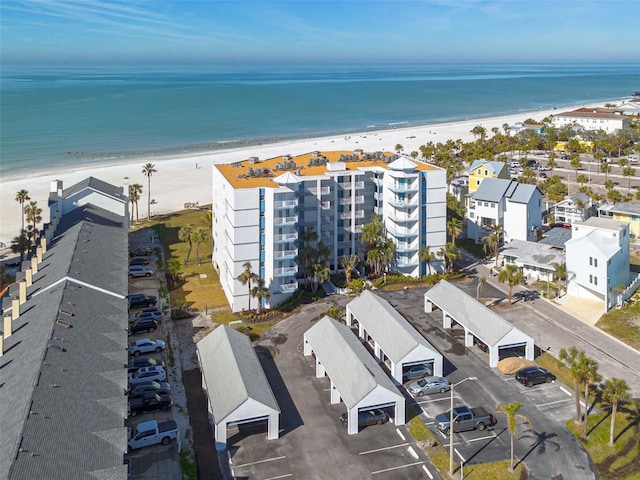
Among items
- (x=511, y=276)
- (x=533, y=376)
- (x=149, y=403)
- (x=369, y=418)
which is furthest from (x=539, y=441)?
(x=149, y=403)

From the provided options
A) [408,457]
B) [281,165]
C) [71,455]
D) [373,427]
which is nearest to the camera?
[71,455]

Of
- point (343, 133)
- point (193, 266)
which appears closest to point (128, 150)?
point (343, 133)

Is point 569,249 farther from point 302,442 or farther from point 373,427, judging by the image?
point 302,442

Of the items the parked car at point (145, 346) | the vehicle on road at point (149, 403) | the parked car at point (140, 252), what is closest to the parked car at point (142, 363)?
the parked car at point (145, 346)

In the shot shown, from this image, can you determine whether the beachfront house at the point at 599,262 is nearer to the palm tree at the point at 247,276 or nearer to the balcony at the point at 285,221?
the balcony at the point at 285,221

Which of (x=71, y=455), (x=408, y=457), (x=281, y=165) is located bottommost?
(x=408, y=457)

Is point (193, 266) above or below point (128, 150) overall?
below
